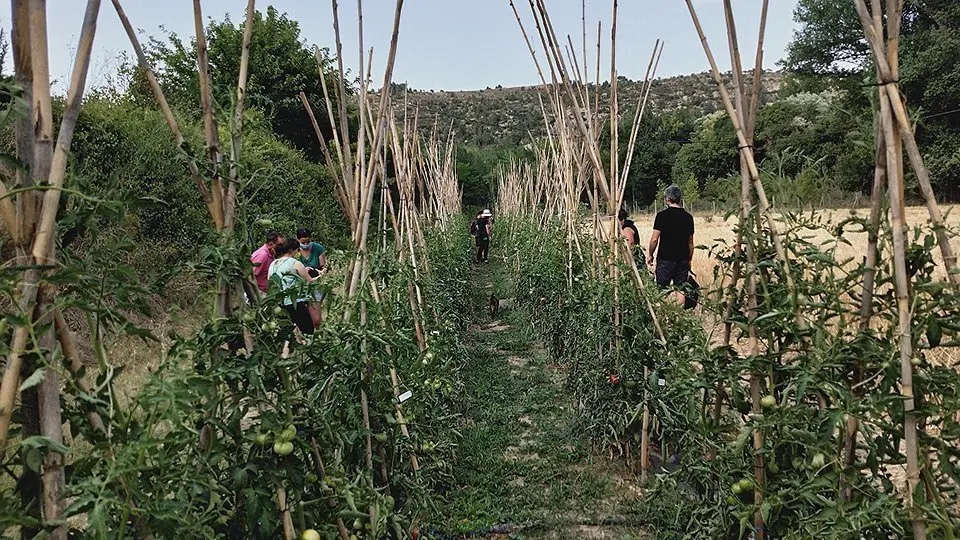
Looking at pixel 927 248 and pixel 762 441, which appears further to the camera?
pixel 762 441

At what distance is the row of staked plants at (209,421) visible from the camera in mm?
1004

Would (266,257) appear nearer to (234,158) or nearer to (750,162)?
(234,158)

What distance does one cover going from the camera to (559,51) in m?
3.62

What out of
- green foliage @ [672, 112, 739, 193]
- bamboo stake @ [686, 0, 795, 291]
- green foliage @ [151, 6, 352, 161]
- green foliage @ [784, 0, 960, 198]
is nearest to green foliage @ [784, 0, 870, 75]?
green foliage @ [784, 0, 960, 198]

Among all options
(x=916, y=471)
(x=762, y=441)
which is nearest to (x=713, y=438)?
(x=762, y=441)

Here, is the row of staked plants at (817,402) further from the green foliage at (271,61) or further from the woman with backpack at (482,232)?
Result: the green foliage at (271,61)

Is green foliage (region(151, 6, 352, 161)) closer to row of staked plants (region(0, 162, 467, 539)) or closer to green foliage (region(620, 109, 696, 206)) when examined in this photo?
row of staked plants (region(0, 162, 467, 539))

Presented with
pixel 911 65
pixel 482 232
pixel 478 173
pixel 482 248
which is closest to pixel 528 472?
pixel 482 232

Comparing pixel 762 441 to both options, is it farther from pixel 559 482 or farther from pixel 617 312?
pixel 559 482

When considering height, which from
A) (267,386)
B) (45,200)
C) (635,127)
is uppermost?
(635,127)

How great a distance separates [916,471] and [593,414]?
2316 mm

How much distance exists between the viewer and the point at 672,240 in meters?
5.14

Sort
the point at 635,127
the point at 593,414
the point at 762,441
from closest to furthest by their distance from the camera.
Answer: the point at 762,441 → the point at 593,414 → the point at 635,127

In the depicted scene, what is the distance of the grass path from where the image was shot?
2.97 m
